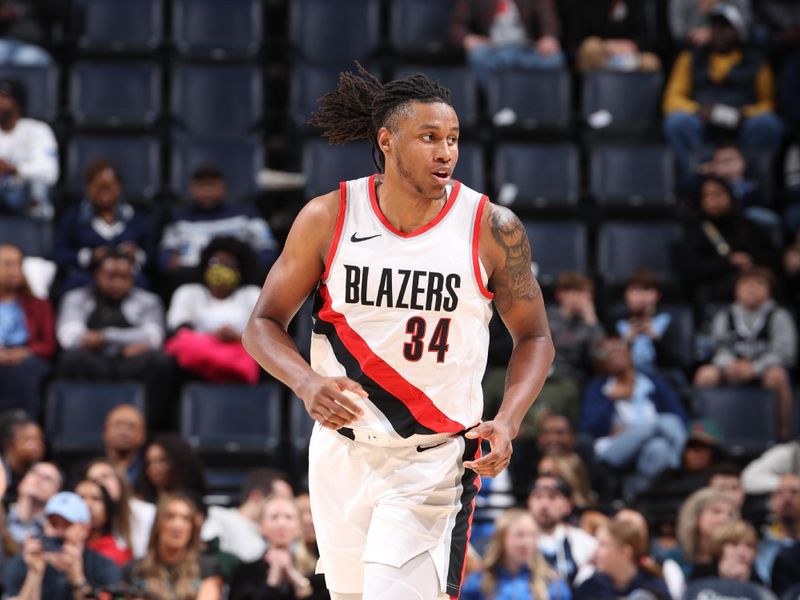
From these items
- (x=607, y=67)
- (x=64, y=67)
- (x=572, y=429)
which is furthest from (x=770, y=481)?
(x=64, y=67)

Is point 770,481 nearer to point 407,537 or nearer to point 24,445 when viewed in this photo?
point 24,445

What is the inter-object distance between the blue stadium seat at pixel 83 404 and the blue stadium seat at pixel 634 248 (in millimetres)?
3721

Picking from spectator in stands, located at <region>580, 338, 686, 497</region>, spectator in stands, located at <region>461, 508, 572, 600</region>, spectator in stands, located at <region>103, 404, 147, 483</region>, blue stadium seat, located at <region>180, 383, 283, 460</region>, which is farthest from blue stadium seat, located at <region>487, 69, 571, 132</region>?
spectator in stands, located at <region>461, 508, 572, 600</region>

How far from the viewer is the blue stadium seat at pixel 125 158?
447 inches

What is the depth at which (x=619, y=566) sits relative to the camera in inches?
318

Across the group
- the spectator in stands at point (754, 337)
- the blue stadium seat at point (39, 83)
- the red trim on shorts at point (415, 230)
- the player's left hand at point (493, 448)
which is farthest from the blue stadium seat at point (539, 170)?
the player's left hand at point (493, 448)

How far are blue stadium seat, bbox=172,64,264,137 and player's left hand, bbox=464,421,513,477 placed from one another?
7924 millimetres

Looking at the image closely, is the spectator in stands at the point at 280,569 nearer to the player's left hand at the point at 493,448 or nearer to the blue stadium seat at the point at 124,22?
the player's left hand at the point at 493,448

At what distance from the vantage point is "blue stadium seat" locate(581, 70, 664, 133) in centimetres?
1198

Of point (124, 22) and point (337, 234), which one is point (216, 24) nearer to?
point (124, 22)

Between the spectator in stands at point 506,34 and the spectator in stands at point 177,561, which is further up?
the spectator in stands at point 506,34

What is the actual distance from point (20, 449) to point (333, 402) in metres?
5.17

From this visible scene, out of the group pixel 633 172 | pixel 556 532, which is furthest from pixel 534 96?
pixel 556 532

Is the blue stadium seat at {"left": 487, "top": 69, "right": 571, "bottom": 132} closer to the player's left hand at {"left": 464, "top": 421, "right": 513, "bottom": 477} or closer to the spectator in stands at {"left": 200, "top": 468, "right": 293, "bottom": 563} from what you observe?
the spectator in stands at {"left": 200, "top": 468, "right": 293, "bottom": 563}
